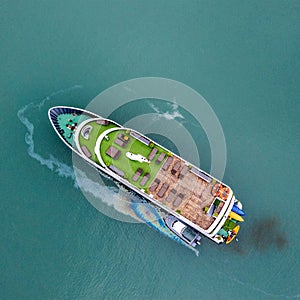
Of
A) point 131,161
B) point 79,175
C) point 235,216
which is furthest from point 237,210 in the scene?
point 79,175

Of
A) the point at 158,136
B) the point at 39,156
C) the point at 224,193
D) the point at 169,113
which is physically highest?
the point at 169,113

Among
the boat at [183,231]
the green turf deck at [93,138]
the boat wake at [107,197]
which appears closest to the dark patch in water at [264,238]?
the boat at [183,231]

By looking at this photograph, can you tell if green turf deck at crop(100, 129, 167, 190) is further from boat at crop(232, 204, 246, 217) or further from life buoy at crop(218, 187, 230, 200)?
boat at crop(232, 204, 246, 217)

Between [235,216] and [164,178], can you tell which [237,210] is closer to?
[235,216]

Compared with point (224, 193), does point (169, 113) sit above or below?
above

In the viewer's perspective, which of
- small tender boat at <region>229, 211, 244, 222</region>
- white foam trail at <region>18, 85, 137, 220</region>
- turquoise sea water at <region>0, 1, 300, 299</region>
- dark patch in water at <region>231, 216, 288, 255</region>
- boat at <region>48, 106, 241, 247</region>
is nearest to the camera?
boat at <region>48, 106, 241, 247</region>

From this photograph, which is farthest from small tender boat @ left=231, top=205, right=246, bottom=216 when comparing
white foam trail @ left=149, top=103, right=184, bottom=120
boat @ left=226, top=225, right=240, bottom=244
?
white foam trail @ left=149, top=103, right=184, bottom=120

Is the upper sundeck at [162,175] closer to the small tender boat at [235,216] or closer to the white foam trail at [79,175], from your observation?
the small tender boat at [235,216]
